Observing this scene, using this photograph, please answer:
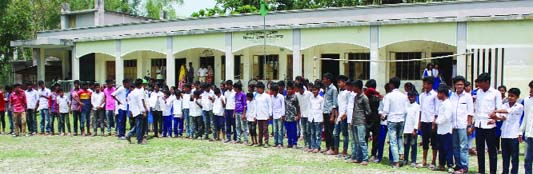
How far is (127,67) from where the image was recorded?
29.7 m

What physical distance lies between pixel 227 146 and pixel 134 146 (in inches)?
79.2

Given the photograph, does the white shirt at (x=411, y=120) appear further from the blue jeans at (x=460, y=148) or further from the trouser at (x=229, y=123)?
the trouser at (x=229, y=123)

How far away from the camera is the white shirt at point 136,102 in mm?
12211

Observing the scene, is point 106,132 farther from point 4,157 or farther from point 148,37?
point 148,37

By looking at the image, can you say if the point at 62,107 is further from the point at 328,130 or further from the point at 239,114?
the point at 328,130

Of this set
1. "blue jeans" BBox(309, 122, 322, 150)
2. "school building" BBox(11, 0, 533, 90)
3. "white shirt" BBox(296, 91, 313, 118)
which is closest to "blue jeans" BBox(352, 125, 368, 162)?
"blue jeans" BBox(309, 122, 322, 150)

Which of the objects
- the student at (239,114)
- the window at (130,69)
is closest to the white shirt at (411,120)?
the student at (239,114)

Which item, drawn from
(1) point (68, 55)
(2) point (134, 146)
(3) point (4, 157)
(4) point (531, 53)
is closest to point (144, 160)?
(2) point (134, 146)

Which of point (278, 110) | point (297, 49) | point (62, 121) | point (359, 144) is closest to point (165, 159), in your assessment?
point (278, 110)

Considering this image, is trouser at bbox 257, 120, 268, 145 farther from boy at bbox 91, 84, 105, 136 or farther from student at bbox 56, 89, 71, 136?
student at bbox 56, 89, 71, 136

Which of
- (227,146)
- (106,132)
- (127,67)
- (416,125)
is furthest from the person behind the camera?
(127,67)

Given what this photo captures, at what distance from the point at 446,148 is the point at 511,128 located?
1139mm

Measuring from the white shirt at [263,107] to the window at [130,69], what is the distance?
18813mm

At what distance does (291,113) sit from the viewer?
11.3m
